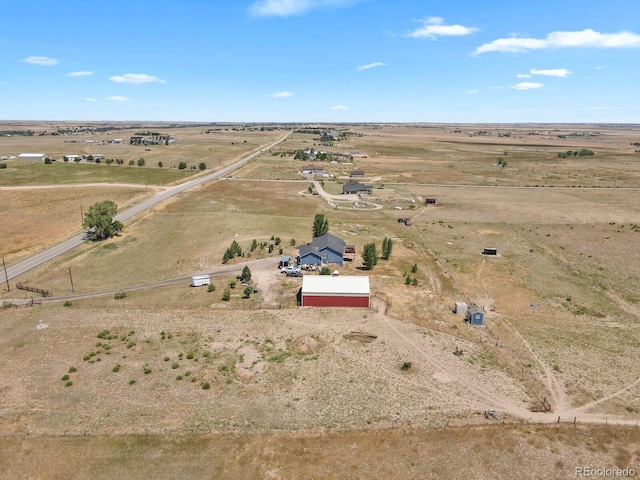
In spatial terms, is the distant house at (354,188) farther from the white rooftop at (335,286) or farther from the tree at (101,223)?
the white rooftop at (335,286)

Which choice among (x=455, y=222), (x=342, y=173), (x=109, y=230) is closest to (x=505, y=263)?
(x=455, y=222)

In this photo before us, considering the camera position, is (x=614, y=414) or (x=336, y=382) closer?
(x=614, y=414)

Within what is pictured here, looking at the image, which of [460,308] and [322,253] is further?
[322,253]

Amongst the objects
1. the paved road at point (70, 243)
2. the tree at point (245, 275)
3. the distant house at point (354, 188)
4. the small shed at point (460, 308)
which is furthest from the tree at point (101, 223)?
→ the distant house at point (354, 188)

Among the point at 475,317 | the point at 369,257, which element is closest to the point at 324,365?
the point at 475,317

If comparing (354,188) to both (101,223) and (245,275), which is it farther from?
(245,275)

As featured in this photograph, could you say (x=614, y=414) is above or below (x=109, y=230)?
below

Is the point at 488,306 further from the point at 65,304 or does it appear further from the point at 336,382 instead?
the point at 65,304
